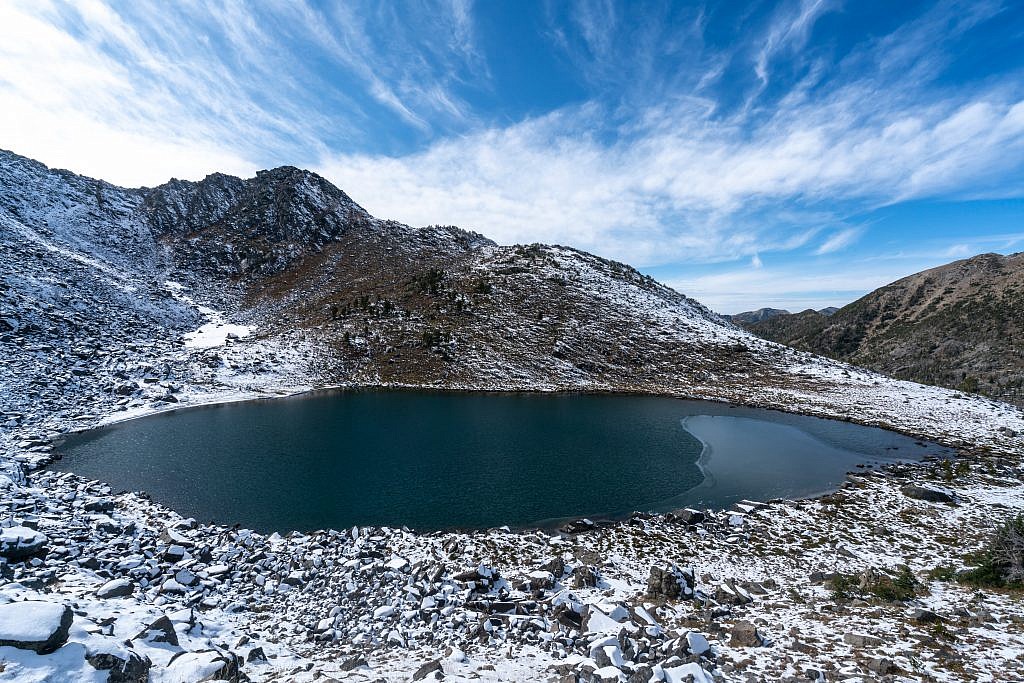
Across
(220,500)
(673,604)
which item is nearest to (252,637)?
(220,500)

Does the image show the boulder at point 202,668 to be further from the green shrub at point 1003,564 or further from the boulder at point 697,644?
the green shrub at point 1003,564

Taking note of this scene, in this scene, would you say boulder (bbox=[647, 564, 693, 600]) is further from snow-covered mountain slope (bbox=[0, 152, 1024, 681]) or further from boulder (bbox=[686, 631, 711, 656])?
boulder (bbox=[686, 631, 711, 656])

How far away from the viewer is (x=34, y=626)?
871 cm

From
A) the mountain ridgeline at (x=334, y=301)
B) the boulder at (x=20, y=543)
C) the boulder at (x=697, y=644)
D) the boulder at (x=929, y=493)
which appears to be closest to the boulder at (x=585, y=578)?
the boulder at (x=697, y=644)

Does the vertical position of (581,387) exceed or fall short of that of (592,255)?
it falls short

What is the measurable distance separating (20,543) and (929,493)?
4689 centimetres

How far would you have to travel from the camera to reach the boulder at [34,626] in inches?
331

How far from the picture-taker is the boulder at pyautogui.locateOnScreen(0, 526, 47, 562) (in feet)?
51.9

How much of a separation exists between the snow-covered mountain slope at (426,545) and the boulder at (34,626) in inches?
2.1

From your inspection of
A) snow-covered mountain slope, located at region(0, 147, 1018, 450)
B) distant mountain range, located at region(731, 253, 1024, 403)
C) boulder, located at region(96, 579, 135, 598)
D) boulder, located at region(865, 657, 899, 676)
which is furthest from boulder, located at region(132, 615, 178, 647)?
distant mountain range, located at region(731, 253, 1024, 403)

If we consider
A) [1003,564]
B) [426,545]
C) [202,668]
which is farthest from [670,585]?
[202,668]

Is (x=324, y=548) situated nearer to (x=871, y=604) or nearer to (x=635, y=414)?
(x=871, y=604)

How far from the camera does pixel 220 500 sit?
24125mm

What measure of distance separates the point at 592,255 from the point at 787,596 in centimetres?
10172
